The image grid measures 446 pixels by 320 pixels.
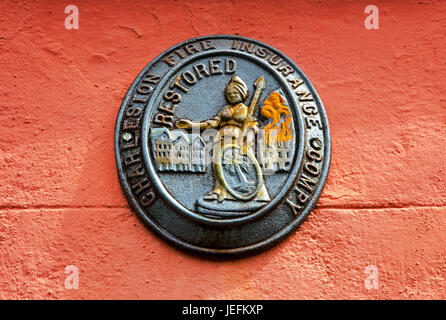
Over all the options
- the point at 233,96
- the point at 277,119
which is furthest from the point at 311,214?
the point at 233,96

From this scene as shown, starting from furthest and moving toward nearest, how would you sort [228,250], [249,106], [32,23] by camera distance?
[32,23], [249,106], [228,250]

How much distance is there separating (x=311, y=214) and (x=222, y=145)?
53 centimetres

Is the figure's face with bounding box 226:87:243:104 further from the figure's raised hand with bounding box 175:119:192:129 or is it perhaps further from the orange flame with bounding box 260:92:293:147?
the figure's raised hand with bounding box 175:119:192:129

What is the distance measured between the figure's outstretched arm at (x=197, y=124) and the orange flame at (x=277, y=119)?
237 millimetres

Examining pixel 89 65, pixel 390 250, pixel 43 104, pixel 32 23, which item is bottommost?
pixel 390 250

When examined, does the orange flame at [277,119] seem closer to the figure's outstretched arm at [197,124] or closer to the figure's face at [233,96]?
the figure's face at [233,96]

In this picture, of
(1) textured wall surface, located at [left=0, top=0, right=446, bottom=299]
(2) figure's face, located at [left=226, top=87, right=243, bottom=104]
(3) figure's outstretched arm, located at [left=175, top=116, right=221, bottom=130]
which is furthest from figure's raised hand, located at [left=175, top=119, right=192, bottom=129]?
(1) textured wall surface, located at [left=0, top=0, right=446, bottom=299]

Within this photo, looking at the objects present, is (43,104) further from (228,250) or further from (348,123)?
(348,123)

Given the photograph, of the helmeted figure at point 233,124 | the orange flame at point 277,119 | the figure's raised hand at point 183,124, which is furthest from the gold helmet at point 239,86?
the figure's raised hand at point 183,124

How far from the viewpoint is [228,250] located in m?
1.91

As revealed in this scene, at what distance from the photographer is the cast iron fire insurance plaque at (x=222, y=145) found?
6.39 ft

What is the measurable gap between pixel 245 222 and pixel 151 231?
428 mm

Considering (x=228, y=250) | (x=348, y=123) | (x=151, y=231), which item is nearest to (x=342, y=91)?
(x=348, y=123)

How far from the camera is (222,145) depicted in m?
2.07
